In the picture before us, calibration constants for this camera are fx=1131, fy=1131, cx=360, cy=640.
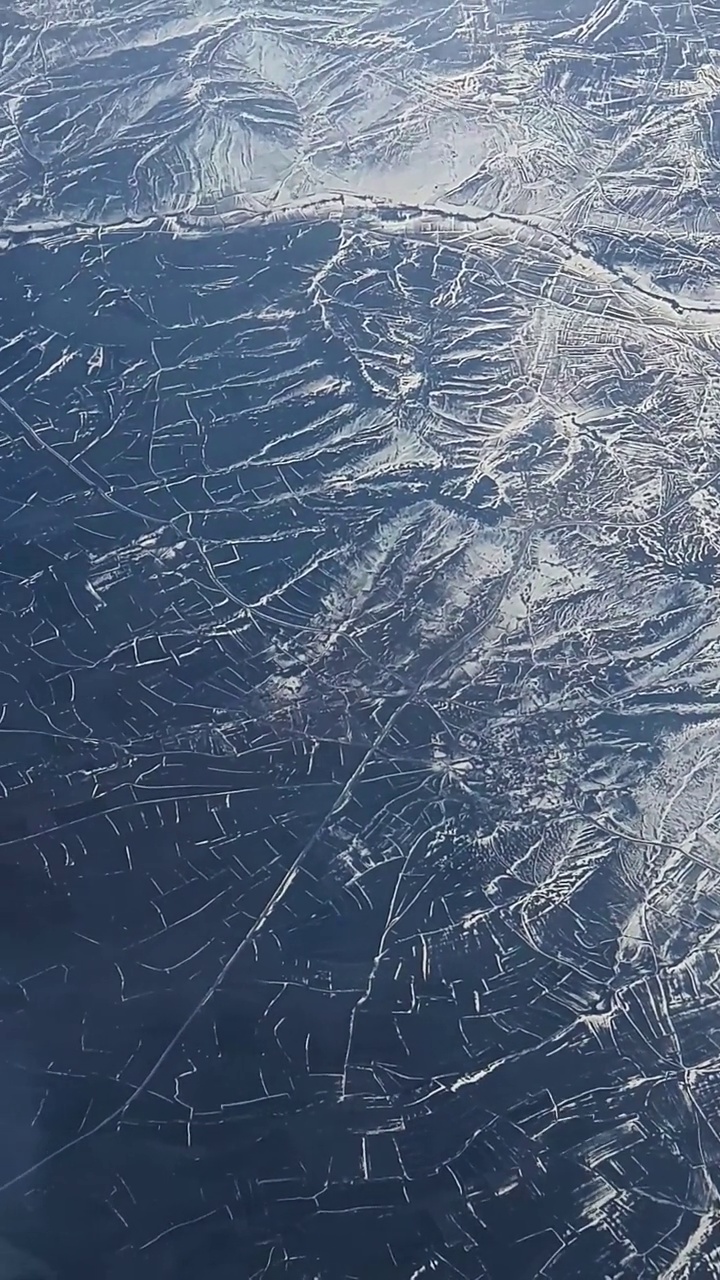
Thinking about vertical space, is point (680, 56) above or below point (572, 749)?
above

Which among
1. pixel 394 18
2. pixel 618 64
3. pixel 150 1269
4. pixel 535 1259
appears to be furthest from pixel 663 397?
pixel 150 1269

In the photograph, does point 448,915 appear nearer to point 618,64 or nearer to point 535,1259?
point 535,1259

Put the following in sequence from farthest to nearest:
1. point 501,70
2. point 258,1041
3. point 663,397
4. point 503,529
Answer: point 501,70 → point 663,397 → point 503,529 → point 258,1041

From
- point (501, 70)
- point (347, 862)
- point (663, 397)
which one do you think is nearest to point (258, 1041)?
point (347, 862)

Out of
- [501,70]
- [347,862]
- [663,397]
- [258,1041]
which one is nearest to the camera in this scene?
[258,1041]

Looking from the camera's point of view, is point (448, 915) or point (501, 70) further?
point (501, 70)

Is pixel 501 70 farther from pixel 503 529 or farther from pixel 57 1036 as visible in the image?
pixel 57 1036

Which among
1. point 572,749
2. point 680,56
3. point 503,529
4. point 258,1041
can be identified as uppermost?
point 680,56
